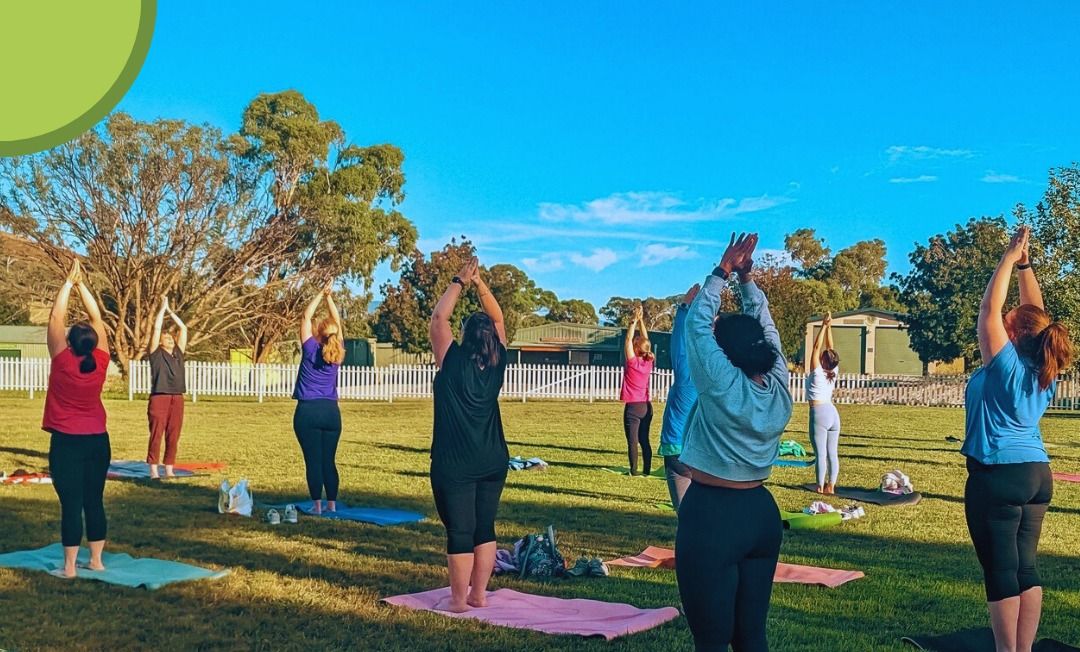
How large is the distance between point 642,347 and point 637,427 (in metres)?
1.71

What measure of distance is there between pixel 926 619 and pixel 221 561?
532 cm

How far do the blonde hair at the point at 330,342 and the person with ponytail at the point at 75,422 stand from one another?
255 cm

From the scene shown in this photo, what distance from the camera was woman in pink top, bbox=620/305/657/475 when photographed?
12508 mm

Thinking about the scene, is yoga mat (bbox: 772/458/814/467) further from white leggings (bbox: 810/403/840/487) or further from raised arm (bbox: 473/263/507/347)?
raised arm (bbox: 473/263/507/347)

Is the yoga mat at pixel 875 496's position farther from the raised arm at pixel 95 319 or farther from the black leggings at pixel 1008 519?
the raised arm at pixel 95 319

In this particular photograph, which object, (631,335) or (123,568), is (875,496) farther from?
(123,568)

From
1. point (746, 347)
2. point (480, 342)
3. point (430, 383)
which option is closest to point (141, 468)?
point (480, 342)

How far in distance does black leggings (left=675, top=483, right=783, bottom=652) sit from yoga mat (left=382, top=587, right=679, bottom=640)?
1.97 metres

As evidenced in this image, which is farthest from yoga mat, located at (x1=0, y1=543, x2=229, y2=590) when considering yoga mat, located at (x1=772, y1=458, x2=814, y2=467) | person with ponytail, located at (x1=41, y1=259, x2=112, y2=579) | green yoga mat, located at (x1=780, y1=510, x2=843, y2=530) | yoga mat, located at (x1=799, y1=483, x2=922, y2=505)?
yoga mat, located at (x1=772, y1=458, x2=814, y2=467)

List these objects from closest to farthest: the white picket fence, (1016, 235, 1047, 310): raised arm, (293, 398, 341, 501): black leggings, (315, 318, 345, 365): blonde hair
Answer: (1016, 235, 1047, 310): raised arm, (315, 318, 345, 365): blonde hair, (293, 398, 341, 501): black leggings, the white picket fence

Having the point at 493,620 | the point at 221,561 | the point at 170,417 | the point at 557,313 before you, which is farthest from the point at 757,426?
the point at 557,313

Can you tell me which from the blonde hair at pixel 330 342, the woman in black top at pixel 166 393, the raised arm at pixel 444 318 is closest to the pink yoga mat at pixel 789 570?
the raised arm at pixel 444 318

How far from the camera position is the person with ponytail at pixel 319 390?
9641mm

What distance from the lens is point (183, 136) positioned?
1499 inches
